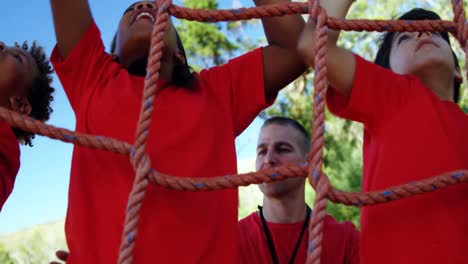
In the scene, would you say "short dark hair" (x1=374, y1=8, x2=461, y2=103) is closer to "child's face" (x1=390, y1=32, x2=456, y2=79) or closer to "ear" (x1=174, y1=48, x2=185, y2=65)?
"child's face" (x1=390, y1=32, x2=456, y2=79)

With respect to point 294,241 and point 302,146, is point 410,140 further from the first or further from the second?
point 302,146

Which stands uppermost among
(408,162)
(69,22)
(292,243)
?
(69,22)

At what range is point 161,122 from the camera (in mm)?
947

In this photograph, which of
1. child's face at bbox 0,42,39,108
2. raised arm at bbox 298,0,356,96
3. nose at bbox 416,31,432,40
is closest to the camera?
raised arm at bbox 298,0,356,96

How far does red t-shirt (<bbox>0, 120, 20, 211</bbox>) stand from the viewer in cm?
108

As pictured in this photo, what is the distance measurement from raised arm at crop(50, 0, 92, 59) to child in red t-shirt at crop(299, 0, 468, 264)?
0.34m

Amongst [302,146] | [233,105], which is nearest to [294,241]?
[302,146]

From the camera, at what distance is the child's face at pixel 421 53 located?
101cm

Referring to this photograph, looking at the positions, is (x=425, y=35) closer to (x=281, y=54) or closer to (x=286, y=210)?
(x=281, y=54)

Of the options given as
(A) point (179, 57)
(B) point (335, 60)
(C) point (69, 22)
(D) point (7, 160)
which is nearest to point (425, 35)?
(B) point (335, 60)

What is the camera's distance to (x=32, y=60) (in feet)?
4.22

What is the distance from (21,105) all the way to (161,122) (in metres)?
Result: 0.41

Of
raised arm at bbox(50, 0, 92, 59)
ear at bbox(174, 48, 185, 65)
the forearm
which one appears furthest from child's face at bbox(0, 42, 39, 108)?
the forearm

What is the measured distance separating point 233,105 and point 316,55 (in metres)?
0.20
